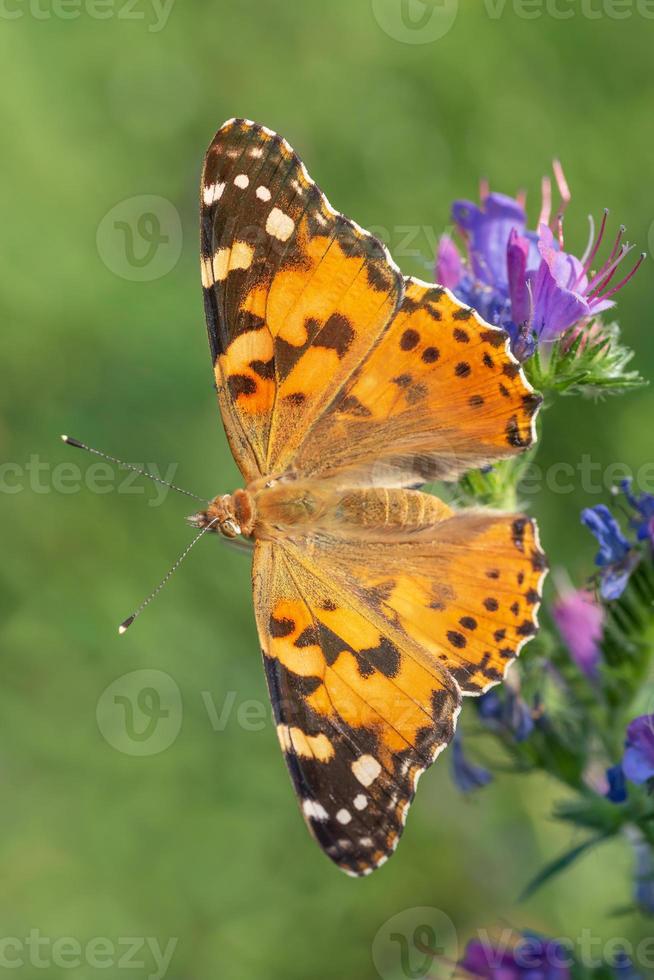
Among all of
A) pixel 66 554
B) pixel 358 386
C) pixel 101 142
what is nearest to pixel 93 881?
pixel 66 554

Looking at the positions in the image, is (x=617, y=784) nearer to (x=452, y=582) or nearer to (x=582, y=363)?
(x=452, y=582)

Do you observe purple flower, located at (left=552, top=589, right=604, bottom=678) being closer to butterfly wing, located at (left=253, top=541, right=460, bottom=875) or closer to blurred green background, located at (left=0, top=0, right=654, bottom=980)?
butterfly wing, located at (left=253, top=541, right=460, bottom=875)

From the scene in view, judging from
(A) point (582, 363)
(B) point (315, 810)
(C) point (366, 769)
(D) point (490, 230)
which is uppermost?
(D) point (490, 230)

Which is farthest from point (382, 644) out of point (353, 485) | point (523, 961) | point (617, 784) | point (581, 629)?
point (523, 961)

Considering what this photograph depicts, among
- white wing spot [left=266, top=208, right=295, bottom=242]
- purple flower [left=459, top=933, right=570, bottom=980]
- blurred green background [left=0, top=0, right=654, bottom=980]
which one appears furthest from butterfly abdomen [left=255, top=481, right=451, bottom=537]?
blurred green background [left=0, top=0, right=654, bottom=980]

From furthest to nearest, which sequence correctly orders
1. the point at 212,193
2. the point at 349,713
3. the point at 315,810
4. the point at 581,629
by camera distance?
the point at 581,629 < the point at 212,193 < the point at 349,713 < the point at 315,810

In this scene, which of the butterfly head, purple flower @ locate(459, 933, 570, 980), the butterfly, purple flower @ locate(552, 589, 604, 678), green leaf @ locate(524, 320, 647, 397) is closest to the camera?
the butterfly

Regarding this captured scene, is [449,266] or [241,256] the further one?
[449,266]

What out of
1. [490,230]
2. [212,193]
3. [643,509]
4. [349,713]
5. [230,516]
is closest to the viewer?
[349,713]
